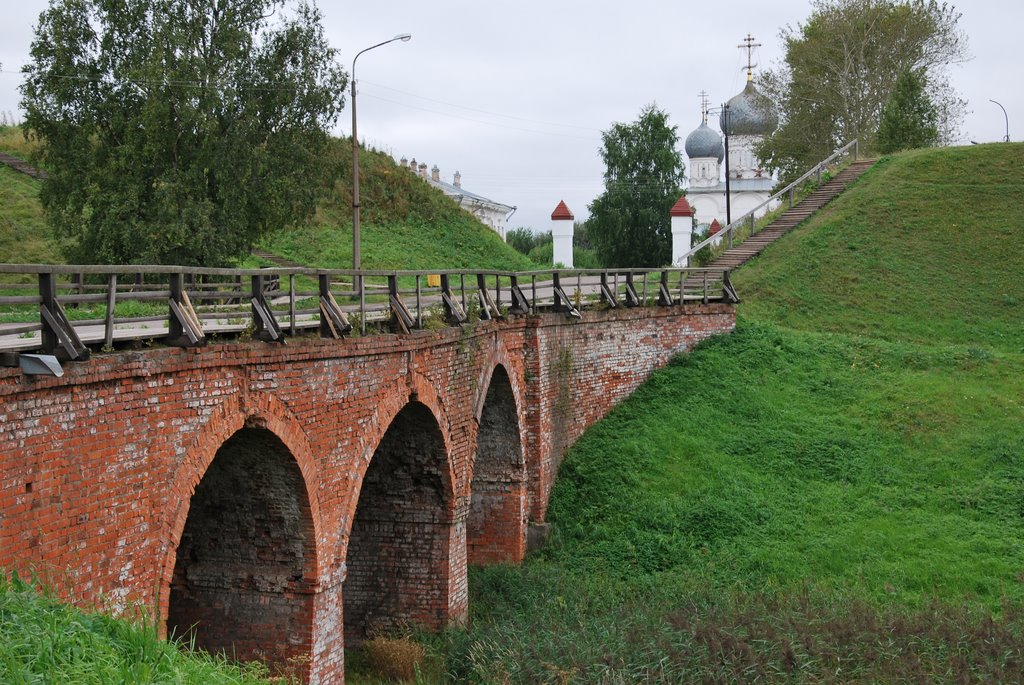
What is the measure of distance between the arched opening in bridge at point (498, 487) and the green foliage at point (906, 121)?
30.2 metres

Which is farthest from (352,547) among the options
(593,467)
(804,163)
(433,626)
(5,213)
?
(804,163)

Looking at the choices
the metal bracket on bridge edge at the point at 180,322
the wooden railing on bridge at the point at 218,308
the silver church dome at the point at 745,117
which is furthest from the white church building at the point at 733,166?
the metal bracket on bridge edge at the point at 180,322

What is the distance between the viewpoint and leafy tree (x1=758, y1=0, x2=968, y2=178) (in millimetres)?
49719

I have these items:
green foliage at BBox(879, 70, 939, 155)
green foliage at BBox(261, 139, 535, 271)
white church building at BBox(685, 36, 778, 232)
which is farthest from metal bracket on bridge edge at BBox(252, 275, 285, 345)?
white church building at BBox(685, 36, 778, 232)

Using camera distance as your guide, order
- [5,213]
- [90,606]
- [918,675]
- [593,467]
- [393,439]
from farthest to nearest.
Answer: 1. [5,213]
2. [593,467]
3. [393,439]
4. [918,675]
5. [90,606]

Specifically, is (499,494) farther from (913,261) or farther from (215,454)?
(913,261)

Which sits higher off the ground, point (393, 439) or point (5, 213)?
point (5, 213)

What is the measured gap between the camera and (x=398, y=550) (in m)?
16.8

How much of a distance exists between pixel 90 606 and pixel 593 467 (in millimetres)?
14443

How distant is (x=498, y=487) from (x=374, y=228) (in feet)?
81.9

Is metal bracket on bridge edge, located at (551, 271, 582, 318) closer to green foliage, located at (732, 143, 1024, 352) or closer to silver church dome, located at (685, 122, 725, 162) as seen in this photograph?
green foliage, located at (732, 143, 1024, 352)

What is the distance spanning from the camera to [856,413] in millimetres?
24281

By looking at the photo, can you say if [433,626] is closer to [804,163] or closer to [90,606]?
[90,606]

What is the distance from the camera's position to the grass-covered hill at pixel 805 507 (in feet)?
45.8
